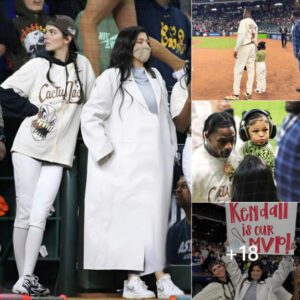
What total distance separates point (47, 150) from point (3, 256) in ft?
2.60

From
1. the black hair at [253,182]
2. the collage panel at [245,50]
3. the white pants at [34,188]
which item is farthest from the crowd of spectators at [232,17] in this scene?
the white pants at [34,188]

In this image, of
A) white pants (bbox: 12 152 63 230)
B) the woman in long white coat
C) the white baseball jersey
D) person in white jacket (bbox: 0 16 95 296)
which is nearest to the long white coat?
the woman in long white coat

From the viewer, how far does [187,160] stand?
4707 millimetres

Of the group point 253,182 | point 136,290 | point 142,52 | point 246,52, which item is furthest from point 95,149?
point 246,52

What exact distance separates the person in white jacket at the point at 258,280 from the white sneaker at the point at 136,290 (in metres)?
0.58

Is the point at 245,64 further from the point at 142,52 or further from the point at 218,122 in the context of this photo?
the point at 142,52

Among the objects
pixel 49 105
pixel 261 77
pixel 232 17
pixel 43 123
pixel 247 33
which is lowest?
pixel 43 123

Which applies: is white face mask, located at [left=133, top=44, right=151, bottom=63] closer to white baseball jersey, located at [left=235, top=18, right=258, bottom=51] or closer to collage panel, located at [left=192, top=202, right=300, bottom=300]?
white baseball jersey, located at [left=235, top=18, right=258, bottom=51]

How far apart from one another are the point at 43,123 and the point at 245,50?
1490 millimetres

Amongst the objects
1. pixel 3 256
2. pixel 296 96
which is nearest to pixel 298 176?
pixel 296 96

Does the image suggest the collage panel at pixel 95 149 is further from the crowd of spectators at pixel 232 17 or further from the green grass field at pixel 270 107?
the green grass field at pixel 270 107

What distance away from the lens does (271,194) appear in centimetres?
462

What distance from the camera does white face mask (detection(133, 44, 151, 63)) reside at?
4.72 m

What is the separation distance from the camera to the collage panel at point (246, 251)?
456cm
